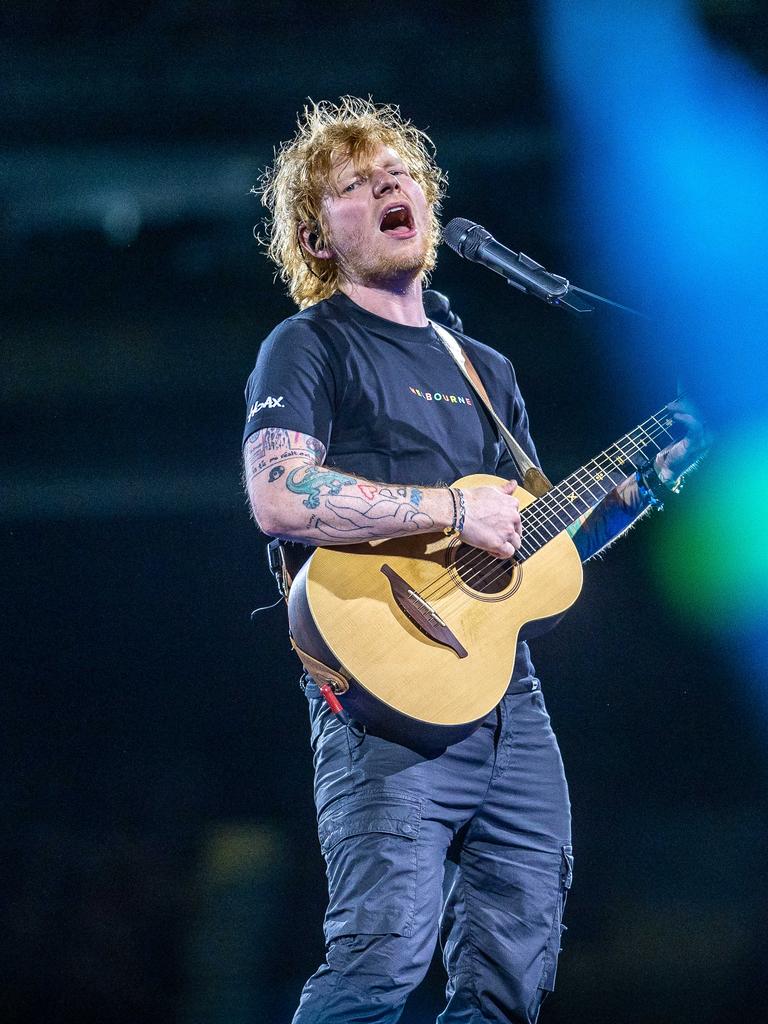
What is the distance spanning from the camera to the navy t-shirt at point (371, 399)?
85.1 inches

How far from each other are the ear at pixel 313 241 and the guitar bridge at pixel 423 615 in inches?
40.6

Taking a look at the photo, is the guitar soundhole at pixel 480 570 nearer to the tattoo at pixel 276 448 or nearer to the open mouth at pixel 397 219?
the tattoo at pixel 276 448

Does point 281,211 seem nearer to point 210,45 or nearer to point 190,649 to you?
point 210,45

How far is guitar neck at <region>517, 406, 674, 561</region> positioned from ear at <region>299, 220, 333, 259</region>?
87 cm

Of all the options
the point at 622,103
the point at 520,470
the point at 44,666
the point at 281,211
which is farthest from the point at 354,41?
the point at 44,666

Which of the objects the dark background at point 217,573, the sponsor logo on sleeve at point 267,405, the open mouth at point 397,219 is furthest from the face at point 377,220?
the dark background at point 217,573

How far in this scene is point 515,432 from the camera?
2.60 m

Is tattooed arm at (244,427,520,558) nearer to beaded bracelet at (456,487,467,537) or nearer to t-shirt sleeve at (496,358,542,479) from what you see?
beaded bracelet at (456,487,467,537)

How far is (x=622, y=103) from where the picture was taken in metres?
3.84

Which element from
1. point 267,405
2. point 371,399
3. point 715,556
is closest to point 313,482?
point 267,405

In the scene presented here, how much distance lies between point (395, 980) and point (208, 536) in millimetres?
2157

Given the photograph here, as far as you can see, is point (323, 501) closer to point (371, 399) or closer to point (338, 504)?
point (338, 504)

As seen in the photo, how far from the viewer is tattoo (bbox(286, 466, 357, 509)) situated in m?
2.00

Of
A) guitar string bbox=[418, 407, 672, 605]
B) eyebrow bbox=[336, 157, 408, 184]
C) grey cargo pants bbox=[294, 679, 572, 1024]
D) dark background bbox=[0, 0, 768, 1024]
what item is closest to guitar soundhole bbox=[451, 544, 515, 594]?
guitar string bbox=[418, 407, 672, 605]
